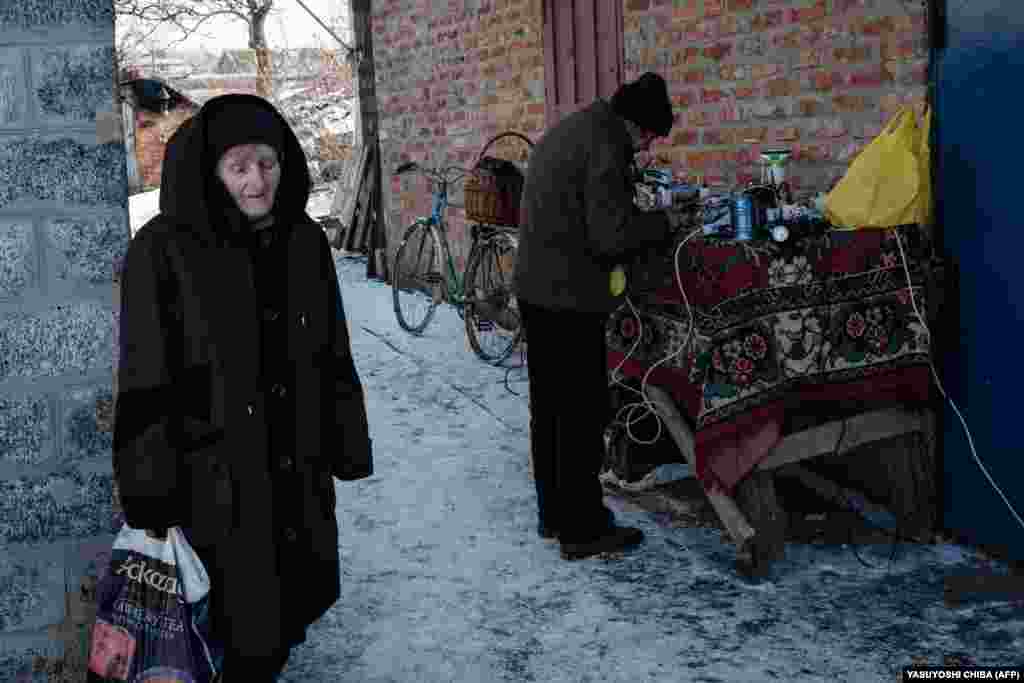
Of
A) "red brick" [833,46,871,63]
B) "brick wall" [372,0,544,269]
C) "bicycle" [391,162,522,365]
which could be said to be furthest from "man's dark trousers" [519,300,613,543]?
"brick wall" [372,0,544,269]

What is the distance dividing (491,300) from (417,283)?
10.1 feet

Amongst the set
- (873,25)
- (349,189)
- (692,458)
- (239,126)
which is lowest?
(692,458)

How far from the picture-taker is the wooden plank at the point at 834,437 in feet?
14.3

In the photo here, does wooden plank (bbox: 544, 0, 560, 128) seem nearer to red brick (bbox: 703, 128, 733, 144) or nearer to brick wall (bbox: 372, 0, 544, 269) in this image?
brick wall (bbox: 372, 0, 544, 269)

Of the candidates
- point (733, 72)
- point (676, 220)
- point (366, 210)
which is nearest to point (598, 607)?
point (676, 220)

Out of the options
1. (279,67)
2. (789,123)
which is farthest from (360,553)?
(279,67)

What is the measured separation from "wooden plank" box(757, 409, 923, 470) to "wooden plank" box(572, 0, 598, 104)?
11.3 ft

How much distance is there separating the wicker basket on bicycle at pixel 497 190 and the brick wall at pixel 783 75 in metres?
1.36

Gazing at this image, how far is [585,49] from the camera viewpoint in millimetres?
7375

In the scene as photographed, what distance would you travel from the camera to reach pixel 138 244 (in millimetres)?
2689

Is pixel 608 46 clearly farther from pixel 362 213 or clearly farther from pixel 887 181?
pixel 362 213

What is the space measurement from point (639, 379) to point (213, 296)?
8.42 ft

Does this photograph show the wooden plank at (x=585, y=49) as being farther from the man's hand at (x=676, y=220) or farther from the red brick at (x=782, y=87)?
the man's hand at (x=676, y=220)

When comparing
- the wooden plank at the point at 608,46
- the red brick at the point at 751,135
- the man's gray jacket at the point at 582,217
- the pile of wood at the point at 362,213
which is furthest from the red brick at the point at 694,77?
the pile of wood at the point at 362,213
